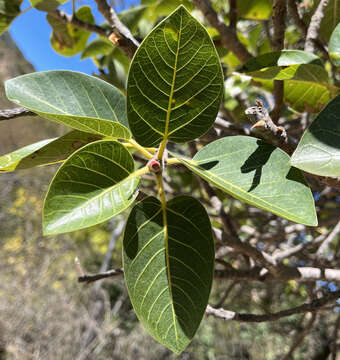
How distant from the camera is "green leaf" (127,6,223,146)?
0.43 metres

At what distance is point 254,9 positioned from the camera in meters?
1.25

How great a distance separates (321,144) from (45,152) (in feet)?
1.33

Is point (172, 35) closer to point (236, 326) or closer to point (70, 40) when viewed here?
point (70, 40)

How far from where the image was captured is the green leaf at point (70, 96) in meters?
0.50

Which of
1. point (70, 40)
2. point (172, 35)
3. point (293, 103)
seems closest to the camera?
point (172, 35)

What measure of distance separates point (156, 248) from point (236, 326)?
3955 mm

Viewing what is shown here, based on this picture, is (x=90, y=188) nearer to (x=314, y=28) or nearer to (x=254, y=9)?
(x=314, y=28)

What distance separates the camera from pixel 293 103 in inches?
35.4

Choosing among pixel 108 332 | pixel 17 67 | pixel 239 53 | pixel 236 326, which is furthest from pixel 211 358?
pixel 17 67

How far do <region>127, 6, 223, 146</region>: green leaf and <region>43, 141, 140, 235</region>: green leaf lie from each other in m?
0.06

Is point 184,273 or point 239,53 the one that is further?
point 239,53

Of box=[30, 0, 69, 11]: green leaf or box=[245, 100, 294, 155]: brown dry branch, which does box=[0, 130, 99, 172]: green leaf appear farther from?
box=[30, 0, 69, 11]: green leaf

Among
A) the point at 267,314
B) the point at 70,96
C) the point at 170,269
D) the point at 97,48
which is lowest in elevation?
the point at 267,314

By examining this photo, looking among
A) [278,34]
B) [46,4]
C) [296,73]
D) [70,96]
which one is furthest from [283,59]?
[46,4]
